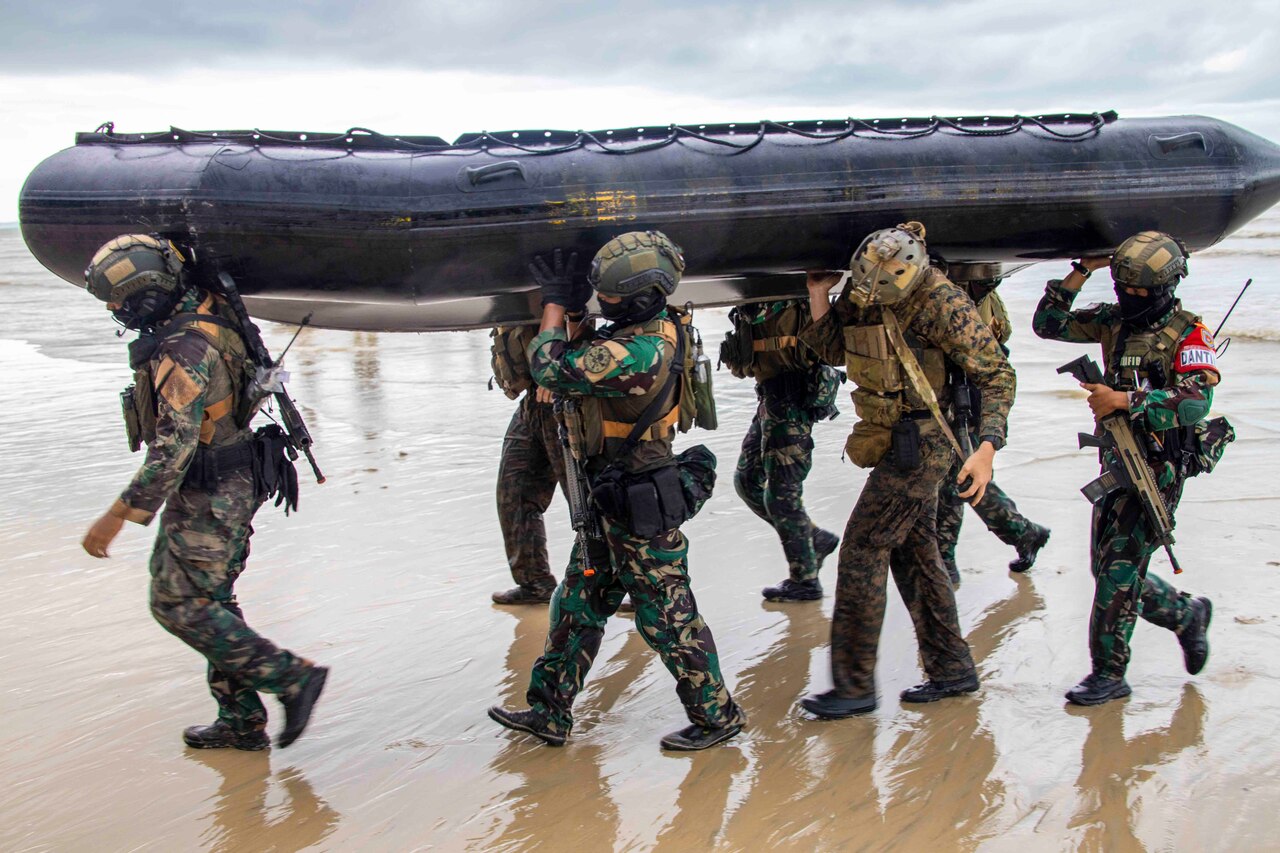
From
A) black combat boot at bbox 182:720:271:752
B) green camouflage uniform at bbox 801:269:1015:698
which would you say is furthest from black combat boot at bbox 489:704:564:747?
green camouflage uniform at bbox 801:269:1015:698

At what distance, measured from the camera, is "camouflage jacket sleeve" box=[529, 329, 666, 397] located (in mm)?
3658

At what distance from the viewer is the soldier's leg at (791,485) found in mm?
5246

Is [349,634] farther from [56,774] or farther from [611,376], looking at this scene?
[611,376]

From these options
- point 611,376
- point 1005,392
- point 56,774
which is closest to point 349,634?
point 56,774

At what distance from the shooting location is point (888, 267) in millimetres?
3857

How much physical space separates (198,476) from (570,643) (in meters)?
1.35

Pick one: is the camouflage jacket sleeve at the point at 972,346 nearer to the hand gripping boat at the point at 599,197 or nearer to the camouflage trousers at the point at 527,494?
the hand gripping boat at the point at 599,197

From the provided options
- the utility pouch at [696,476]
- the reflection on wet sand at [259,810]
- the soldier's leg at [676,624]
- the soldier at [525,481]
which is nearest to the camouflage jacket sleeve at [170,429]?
the reflection on wet sand at [259,810]

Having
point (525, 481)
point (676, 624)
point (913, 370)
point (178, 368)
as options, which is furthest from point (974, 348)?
point (178, 368)

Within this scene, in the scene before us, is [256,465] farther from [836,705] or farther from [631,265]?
[836,705]

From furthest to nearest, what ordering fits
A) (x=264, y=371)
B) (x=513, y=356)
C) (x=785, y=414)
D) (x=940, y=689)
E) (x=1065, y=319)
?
(x=785, y=414)
(x=513, y=356)
(x=1065, y=319)
(x=940, y=689)
(x=264, y=371)

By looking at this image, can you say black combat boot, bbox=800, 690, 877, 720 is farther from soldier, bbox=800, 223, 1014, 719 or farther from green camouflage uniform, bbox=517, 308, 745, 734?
green camouflage uniform, bbox=517, 308, 745, 734

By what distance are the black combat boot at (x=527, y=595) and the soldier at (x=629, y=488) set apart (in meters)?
1.24

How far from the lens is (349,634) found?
4941 millimetres
